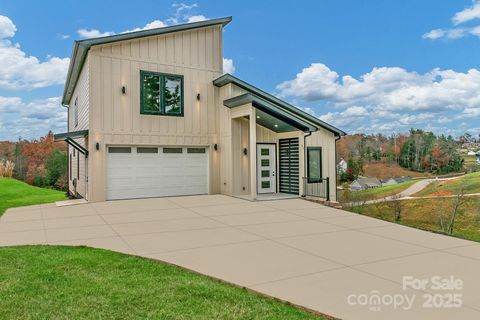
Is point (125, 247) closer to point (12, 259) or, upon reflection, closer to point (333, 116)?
point (12, 259)

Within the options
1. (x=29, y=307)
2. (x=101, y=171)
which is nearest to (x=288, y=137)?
(x=101, y=171)

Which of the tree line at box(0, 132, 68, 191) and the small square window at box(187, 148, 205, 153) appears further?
the tree line at box(0, 132, 68, 191)

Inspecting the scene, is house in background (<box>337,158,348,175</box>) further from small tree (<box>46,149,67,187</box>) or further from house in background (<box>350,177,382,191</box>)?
small tree (<box>46,149,67,187</box>)

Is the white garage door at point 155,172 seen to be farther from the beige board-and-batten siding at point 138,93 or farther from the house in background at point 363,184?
the house in background at point 363,184

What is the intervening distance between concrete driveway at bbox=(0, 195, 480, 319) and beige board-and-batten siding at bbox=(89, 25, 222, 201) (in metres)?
2.99

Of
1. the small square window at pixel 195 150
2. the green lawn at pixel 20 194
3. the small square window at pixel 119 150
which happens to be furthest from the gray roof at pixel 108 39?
the green lawn at pixel 20 194

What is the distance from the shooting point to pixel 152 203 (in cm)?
1152

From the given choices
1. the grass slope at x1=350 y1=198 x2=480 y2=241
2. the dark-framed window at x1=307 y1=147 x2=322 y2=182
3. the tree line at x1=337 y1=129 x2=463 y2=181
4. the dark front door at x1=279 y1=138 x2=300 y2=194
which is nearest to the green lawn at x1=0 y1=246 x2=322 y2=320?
the dark front door at x1=279 y1=138 x2=300 y2=194

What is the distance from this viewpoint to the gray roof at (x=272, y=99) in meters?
13.3

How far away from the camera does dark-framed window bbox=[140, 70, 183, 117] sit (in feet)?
41.8

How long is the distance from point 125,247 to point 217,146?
27.2 feet

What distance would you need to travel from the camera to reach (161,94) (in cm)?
1303

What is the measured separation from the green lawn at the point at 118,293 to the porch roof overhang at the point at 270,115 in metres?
7.62

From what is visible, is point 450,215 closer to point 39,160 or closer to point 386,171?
point 39,160
